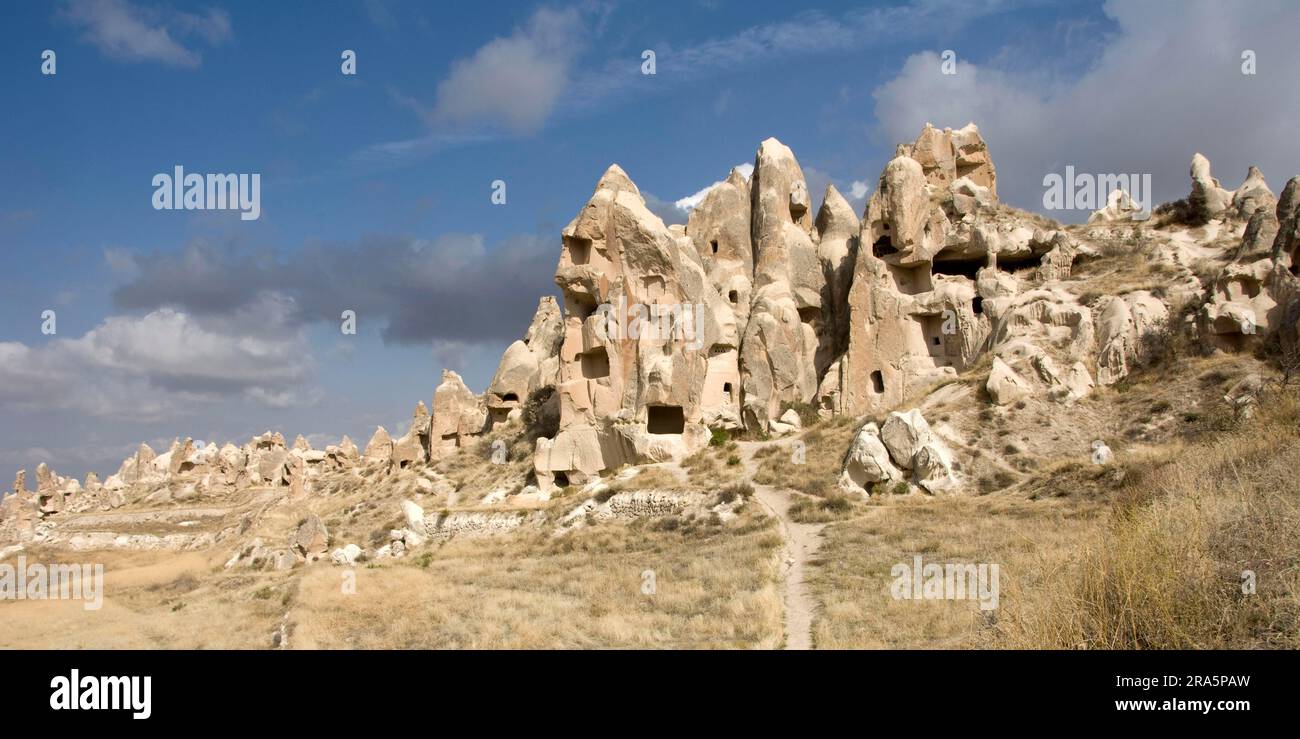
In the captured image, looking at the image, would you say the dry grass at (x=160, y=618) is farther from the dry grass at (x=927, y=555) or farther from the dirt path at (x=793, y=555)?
the dry grass at (x=927, y=555)

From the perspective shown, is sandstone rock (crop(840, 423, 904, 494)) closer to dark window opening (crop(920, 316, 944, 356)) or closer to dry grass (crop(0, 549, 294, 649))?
dry grass (crop(0, 549, 294, 649))

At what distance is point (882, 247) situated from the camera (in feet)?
107

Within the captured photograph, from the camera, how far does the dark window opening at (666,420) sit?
90.6 ft

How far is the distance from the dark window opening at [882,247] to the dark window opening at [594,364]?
12478 mm

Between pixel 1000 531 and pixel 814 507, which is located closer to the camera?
pixel 1000 531

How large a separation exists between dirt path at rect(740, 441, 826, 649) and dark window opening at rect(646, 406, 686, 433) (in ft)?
14.0

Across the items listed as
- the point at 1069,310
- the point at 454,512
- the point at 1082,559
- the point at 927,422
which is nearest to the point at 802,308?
the point at 1069,310

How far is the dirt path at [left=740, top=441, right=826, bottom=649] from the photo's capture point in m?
8.46

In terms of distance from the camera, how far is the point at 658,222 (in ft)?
94.9

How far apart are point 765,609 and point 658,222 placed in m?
21.6

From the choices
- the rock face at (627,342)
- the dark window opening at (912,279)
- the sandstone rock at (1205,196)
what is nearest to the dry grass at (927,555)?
the rock face at (627,342)

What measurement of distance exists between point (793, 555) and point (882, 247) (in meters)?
22.4

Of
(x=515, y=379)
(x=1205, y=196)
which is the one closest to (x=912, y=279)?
(x=1205, y=196)
